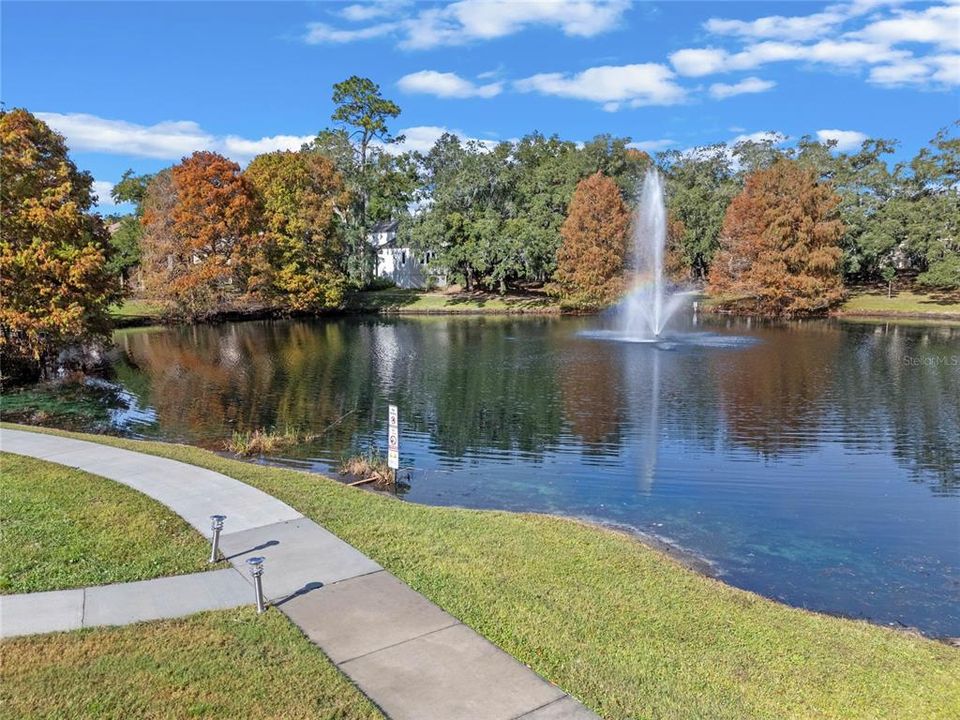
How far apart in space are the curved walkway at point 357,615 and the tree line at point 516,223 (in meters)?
36.0

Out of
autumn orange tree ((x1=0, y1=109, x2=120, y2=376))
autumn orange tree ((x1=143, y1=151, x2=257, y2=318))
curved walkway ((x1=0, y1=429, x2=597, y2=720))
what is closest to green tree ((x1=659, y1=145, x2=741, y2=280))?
autumn orange tree ((x1=143, y1=151, x2=257, y2=318))

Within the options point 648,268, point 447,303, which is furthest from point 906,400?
point 447,303

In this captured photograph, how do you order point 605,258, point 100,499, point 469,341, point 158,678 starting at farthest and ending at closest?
1. point 605,258
2. point 469,341
3. point 100,499
4. point 158,678

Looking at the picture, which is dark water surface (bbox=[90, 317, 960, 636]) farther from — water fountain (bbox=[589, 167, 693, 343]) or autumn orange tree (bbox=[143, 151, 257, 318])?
autumn orange tree (bbox=[143, 151, 257, 318])

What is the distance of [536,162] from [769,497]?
7162 cm

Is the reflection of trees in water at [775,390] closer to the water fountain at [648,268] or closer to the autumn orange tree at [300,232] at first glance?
the water fountain at [648,268]

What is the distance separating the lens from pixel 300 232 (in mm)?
57906

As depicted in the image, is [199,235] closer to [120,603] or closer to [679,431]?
[679,431]

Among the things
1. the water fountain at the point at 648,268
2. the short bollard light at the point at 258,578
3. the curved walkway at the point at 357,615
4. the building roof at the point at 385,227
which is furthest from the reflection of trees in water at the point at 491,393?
the building roof at the point at 385,227

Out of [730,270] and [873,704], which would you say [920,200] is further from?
[873,704]

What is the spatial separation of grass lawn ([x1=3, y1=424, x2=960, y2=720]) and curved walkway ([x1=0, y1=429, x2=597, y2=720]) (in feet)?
0.90

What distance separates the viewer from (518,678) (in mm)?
5969

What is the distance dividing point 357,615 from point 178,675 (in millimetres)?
1807

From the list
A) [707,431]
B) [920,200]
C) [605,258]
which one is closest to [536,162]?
[605,258]
